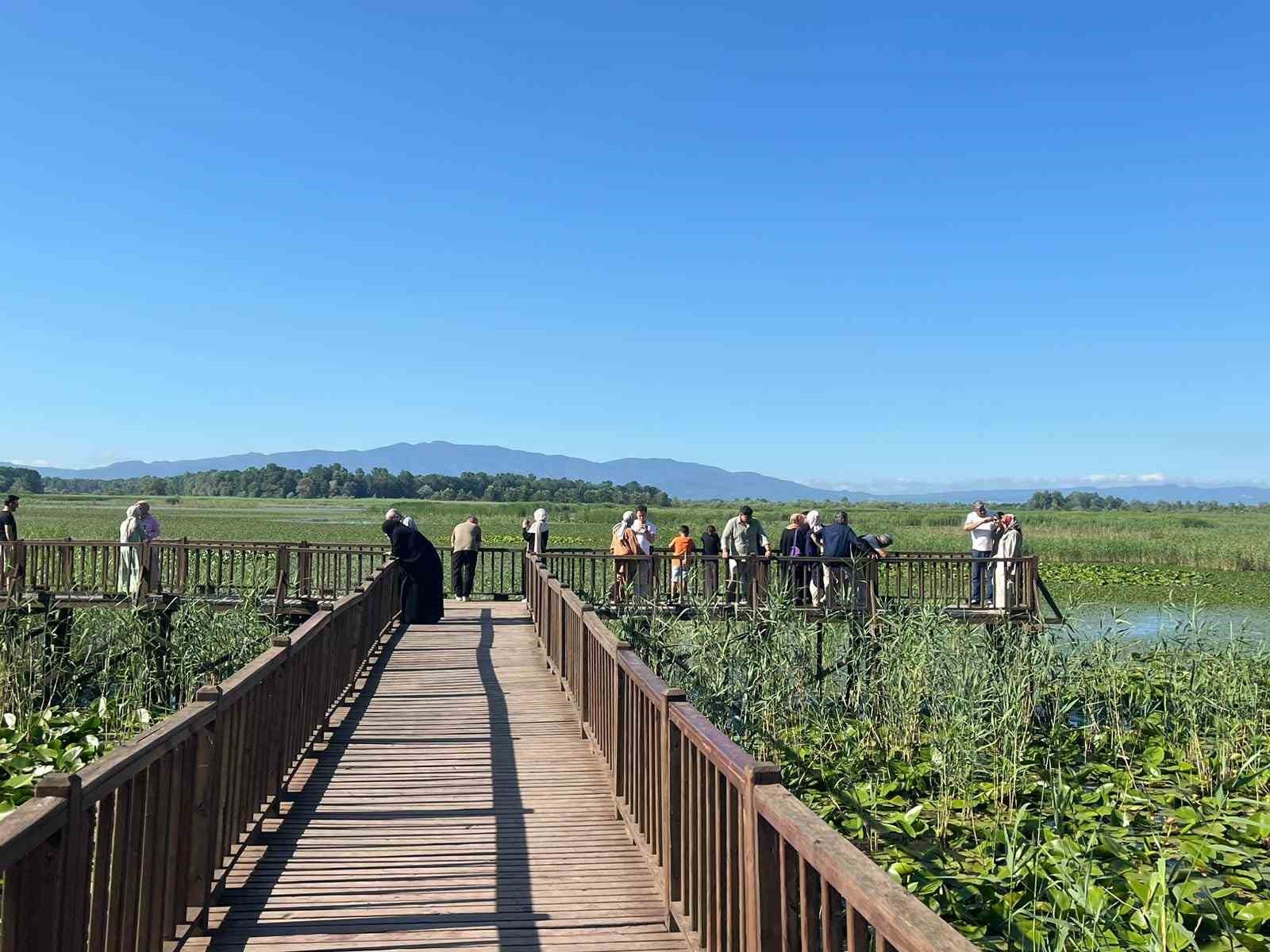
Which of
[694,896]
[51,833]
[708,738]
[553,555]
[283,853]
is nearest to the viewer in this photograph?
[51,833]

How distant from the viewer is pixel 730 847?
131 inches

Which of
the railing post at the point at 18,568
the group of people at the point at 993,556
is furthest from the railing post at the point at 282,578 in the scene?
the group of people at the point at 993,556

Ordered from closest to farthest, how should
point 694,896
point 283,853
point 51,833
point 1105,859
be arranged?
point 51,833
point 694,896
point 283,853
point 1105,859

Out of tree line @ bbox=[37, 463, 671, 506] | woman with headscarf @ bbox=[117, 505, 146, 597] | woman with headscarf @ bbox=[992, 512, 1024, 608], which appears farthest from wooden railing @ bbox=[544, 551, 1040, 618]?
tree line @ bbox=[37, 463, 671, 506]

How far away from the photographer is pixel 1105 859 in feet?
20.2

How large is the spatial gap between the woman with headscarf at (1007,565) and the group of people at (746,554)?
1.56 metres

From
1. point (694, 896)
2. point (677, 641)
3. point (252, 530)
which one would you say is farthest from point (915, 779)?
point (252, 530)

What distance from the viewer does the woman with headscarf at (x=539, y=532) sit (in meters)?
17.2

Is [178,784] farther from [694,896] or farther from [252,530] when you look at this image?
[252,530]

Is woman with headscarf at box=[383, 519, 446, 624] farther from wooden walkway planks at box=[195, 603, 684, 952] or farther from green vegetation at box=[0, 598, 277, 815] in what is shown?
wooden walkway planks at box=[195, 603, 684, 952]

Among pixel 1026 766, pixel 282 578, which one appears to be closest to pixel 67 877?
pixel 1026 766

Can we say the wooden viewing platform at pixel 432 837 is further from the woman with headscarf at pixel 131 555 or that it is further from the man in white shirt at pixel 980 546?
the man in white shirt at pixel 980 546

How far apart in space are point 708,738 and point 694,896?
0.79 metres

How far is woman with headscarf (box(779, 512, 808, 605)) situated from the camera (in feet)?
46.1
